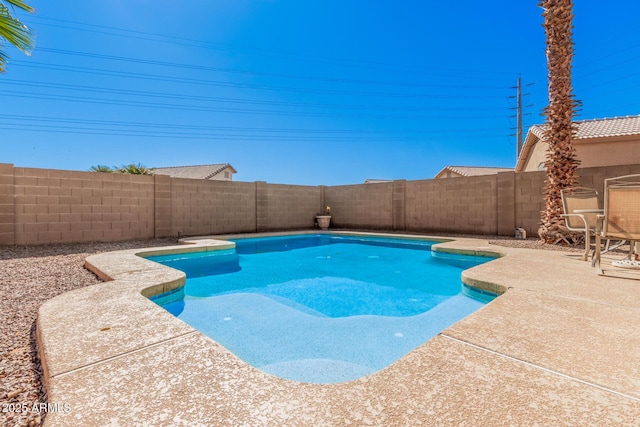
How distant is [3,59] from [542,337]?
4746 mm

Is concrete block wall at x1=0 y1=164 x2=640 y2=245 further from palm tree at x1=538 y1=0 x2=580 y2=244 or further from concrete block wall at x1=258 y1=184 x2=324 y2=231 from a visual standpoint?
palm tree at x1=538 y1=0 x2=580 y2=244

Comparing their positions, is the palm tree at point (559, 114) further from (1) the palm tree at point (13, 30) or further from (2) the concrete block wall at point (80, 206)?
(2) the concrete block wall at point (80, 206)

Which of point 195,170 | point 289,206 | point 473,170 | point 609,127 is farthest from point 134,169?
point 473,170

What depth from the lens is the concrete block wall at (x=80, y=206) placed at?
6172mm

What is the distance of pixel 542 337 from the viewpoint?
165 cm

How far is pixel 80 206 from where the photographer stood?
22.0 ft

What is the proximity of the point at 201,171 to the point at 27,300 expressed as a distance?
2282 centimetres

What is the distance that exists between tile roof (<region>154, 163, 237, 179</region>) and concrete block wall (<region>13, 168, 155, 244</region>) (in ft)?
51.9

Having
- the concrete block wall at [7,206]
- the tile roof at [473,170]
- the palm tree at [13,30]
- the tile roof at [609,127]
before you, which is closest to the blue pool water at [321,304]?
the palm tree at [13,30]

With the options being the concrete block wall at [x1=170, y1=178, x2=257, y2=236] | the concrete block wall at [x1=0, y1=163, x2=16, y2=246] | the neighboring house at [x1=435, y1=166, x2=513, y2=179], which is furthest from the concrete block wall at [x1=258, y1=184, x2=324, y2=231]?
the neighboring house at [x1=435, y1=166, x2=513, y2=179]

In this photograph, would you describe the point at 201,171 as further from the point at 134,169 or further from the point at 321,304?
the point at 321,304

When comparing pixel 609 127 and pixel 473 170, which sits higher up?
pixel 609 127

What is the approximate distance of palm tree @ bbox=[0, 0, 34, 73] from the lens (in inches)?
95.4

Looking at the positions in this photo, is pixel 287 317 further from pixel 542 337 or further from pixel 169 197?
pixel 169 197
